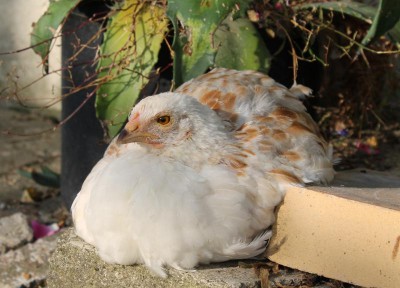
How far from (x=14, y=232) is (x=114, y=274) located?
1.20 metres

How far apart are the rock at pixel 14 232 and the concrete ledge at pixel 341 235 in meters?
1.37

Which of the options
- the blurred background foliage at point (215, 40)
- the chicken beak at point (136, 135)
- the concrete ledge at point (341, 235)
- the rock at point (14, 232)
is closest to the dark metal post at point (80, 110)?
the blurred background foliage at point (215, 40)

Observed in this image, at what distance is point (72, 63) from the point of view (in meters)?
2.99

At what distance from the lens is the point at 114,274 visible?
206cm

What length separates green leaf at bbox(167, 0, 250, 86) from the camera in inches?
97.4

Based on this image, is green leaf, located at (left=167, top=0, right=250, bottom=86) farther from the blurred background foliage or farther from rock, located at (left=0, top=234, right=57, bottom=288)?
rock, located at (left=0, top=234, right=57, bottom=288)

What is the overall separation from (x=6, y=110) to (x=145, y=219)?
3.32 m

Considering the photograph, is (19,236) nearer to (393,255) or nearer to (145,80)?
(145,80)

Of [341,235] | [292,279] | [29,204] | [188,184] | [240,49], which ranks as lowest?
[29,204]

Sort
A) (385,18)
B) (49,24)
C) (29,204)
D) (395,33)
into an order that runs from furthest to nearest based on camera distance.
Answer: (29,204) < (49,24) < (395,33) < (385,18)

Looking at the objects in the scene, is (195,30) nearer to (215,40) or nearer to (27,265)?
(215,40)

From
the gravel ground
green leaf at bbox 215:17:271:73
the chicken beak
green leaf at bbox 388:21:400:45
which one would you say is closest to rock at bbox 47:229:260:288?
the gravel ground

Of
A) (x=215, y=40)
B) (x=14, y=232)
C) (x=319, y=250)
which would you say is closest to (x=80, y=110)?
(x=14, y=232)

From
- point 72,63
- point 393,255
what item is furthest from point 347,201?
point 72,63
